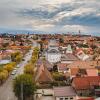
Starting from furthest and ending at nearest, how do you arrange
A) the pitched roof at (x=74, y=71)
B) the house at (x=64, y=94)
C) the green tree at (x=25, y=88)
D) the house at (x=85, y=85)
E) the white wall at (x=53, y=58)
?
Answer: the white wall at (x=53, y=58), the pitched roof at (x=74, y=71), the house at (x=85, y=85), the green tree at (x=25, y=88), the house at (x=64, y=94)

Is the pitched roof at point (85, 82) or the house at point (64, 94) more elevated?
the pitched roof at point (85, 82)

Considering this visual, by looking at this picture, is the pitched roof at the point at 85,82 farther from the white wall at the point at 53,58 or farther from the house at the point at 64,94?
the white wall at the point at 53,58

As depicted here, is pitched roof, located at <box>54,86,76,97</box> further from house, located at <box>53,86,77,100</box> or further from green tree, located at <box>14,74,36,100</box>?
green tree, located at <box>14,74,36,100</box>

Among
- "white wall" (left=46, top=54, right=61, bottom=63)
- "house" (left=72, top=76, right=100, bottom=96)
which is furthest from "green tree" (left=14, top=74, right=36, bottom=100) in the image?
"white wall" (left=46, top=54, right=61, bottom=63)

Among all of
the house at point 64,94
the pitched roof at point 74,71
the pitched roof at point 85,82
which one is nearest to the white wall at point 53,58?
the pitched roof at point 74,71

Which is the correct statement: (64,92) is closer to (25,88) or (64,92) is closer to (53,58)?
(25,88)

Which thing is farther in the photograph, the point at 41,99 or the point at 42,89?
the point at 42,89

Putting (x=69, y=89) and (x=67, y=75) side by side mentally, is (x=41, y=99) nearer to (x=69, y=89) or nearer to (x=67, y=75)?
(x=69, y=89)

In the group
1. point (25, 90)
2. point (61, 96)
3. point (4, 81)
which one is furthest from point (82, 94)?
point (4, 81)
